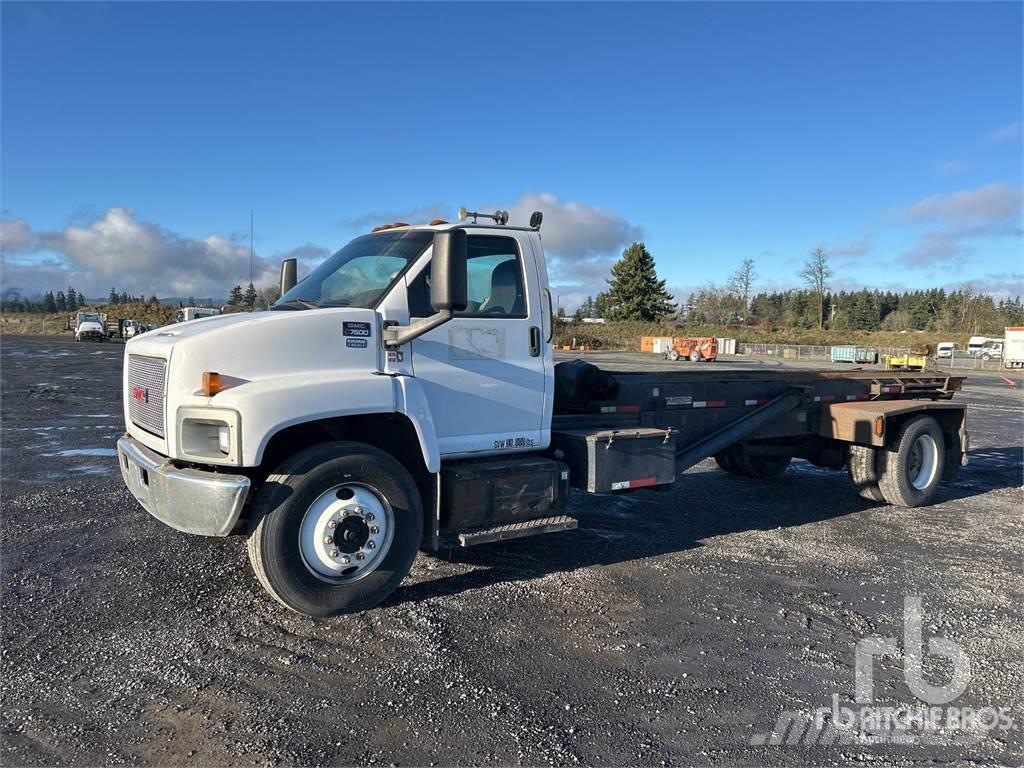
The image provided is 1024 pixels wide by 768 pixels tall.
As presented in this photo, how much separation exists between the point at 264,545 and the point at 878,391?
7.44 metres

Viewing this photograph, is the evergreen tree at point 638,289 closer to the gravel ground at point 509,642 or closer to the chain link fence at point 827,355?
the chain link fence at point 827,355

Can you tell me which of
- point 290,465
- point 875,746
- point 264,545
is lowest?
point 875,746

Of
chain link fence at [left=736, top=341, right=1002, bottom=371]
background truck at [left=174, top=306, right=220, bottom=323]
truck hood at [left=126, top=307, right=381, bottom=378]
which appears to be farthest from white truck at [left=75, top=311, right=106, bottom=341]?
truck hood at [left=126, top=307, right=381, bottom=378]

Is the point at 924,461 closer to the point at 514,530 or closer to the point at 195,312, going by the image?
the point at 514,530

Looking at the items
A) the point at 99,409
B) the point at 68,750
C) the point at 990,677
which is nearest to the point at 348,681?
the point at 68,750

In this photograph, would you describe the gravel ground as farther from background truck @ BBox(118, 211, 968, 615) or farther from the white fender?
the white fender

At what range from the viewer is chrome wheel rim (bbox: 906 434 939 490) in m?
8.65

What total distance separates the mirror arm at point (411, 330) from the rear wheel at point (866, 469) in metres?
5.80

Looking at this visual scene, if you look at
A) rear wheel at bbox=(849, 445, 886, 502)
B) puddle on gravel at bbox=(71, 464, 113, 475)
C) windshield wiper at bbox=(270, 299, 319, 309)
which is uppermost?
windshield wiper at bbox=(270, 299, 319, 309)

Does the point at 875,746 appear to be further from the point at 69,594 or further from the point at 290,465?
the point at 69,594

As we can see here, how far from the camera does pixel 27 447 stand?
10.5 meters

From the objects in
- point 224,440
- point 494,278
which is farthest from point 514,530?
point 224,440

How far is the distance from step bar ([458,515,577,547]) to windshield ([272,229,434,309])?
1.74 m

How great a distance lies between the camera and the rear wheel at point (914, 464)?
832 centimetres
